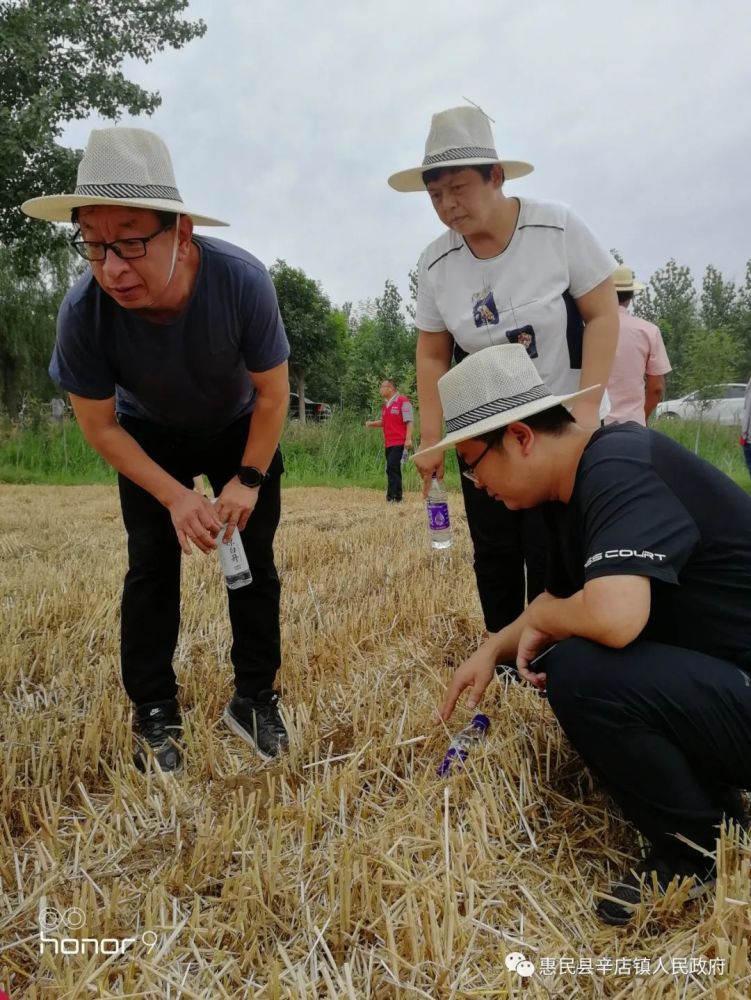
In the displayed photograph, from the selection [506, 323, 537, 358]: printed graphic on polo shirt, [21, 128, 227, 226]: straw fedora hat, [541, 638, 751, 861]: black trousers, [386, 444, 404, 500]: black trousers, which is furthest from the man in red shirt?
[541, 638, 751, 861]: black trousers

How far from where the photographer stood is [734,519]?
1.78 m

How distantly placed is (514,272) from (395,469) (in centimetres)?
780

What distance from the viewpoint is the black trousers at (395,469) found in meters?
10.3

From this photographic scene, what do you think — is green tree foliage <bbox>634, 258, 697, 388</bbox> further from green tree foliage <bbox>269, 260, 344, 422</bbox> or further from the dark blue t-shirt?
the dark blue t-shirt

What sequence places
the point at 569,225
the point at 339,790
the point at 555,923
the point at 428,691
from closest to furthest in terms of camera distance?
the point at 555,923
the point at 339,790
the point at 569,225
the point at 428,691

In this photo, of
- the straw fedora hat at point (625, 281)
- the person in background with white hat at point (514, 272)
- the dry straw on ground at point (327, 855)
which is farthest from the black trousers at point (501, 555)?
the straw fedora hat at point (625, 281)

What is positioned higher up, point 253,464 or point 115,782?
point 253,464

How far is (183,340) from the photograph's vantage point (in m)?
2.35

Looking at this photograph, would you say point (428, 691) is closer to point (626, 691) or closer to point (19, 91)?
point (626, 691)

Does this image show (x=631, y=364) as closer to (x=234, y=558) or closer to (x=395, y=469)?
(x=234, y=558)

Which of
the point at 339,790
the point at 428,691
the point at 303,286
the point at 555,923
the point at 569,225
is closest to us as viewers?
the point at 555,923

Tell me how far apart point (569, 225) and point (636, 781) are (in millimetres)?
1768

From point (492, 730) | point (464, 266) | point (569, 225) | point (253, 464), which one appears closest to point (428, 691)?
point (492, 730)

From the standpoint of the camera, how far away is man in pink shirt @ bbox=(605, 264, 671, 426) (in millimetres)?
3832
